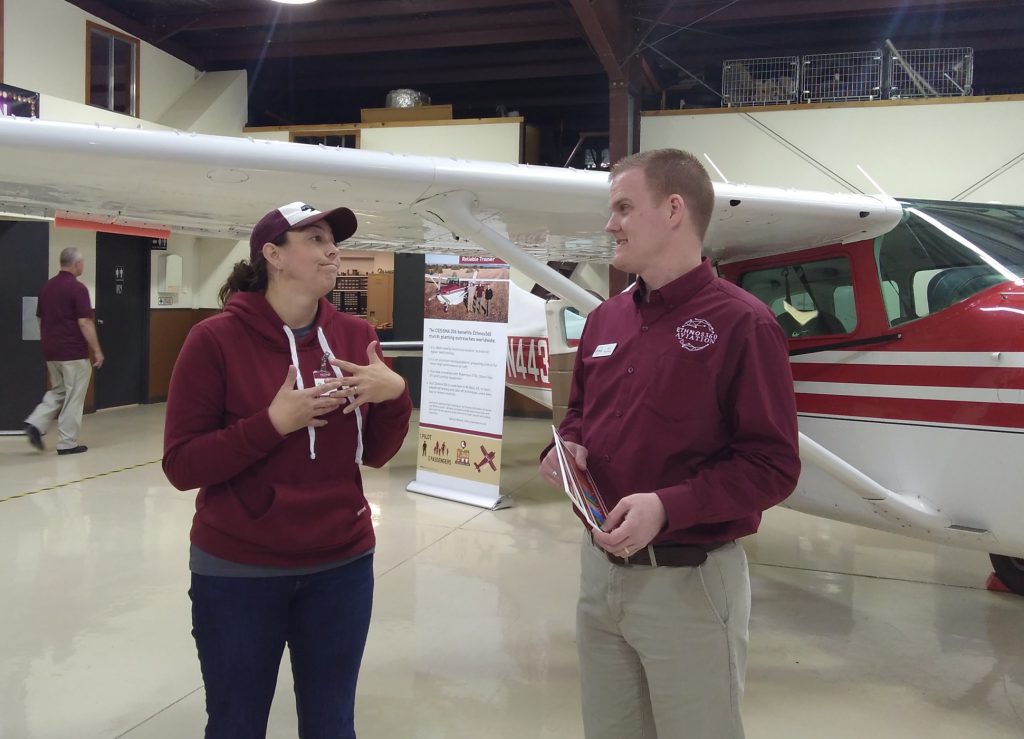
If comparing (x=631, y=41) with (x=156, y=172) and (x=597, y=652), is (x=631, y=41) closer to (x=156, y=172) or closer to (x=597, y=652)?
(x=156, y=172)

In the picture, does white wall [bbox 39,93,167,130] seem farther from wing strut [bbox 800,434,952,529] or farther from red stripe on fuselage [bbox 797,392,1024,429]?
wing strut [bbox 800,434,952,529]

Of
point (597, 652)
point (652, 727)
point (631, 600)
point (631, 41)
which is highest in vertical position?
point (631, 41)

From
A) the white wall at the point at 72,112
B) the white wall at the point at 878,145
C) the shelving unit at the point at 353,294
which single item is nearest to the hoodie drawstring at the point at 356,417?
the white wall at the point at 72,112

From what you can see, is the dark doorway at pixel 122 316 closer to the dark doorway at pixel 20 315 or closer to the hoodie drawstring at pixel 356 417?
the dark doorway at pixel 20 315

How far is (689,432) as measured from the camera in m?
1.48

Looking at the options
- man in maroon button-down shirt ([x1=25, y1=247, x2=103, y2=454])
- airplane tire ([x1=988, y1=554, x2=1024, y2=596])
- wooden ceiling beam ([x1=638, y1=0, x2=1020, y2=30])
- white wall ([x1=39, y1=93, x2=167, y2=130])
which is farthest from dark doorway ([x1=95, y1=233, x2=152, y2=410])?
airplane tire ([x1=988, y1=554, x2=1024, y2=596])

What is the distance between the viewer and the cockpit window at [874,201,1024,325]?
310 centimetres

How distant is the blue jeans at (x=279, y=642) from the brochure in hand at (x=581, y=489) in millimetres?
604

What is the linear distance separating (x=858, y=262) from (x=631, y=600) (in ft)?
9.07

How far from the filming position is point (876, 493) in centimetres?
317

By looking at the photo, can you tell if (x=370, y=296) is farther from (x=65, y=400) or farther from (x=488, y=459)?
Result: (x=488, y=459)

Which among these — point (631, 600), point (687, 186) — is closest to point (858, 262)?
point (687, 186)

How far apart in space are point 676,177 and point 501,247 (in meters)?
1.90

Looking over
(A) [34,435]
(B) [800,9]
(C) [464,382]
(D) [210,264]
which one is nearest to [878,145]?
(B) [800,9]
